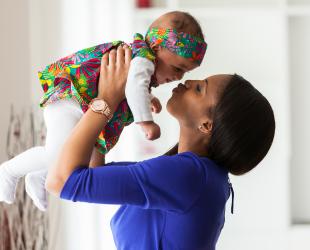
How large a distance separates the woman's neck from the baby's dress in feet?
0.53

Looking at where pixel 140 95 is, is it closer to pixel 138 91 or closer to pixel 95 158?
pixel 138 91

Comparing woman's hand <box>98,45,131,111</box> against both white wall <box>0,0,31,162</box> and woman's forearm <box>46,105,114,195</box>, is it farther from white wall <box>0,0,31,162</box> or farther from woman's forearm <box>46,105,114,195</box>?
white wall <box>0,0,31,162</box>

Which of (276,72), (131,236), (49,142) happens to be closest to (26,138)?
(49,142)

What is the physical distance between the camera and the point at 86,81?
1.42 m

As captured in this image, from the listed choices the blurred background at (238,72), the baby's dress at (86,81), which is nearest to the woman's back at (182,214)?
the baby's dress at (86,81)

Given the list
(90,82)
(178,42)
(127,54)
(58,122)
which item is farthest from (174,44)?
(58,122)

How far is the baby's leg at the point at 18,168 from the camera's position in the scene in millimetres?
1490

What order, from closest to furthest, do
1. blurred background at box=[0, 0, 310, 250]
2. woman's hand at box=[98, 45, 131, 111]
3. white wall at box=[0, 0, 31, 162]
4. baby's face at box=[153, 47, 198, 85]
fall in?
woman's hand at box=[98, 45, 131, 111] → baby's face at box=[153, 47, 198, 85] → white wall at box=[0, 0, 31, 162] → blurred background at box=[0, 0, 310, 250]

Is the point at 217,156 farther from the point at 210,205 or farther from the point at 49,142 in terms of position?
the point at 49,142

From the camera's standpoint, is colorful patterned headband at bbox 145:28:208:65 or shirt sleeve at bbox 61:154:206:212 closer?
shirt sleeve at bbox 61:154:206:212

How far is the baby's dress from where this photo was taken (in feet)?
4.66

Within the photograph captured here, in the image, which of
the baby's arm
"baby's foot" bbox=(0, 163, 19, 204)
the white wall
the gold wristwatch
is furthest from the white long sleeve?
the white wall

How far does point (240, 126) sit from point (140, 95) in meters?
0.26

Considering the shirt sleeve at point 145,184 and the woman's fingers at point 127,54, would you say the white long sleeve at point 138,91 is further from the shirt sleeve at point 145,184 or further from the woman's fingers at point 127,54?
the shirt sleeve at point 145,184
